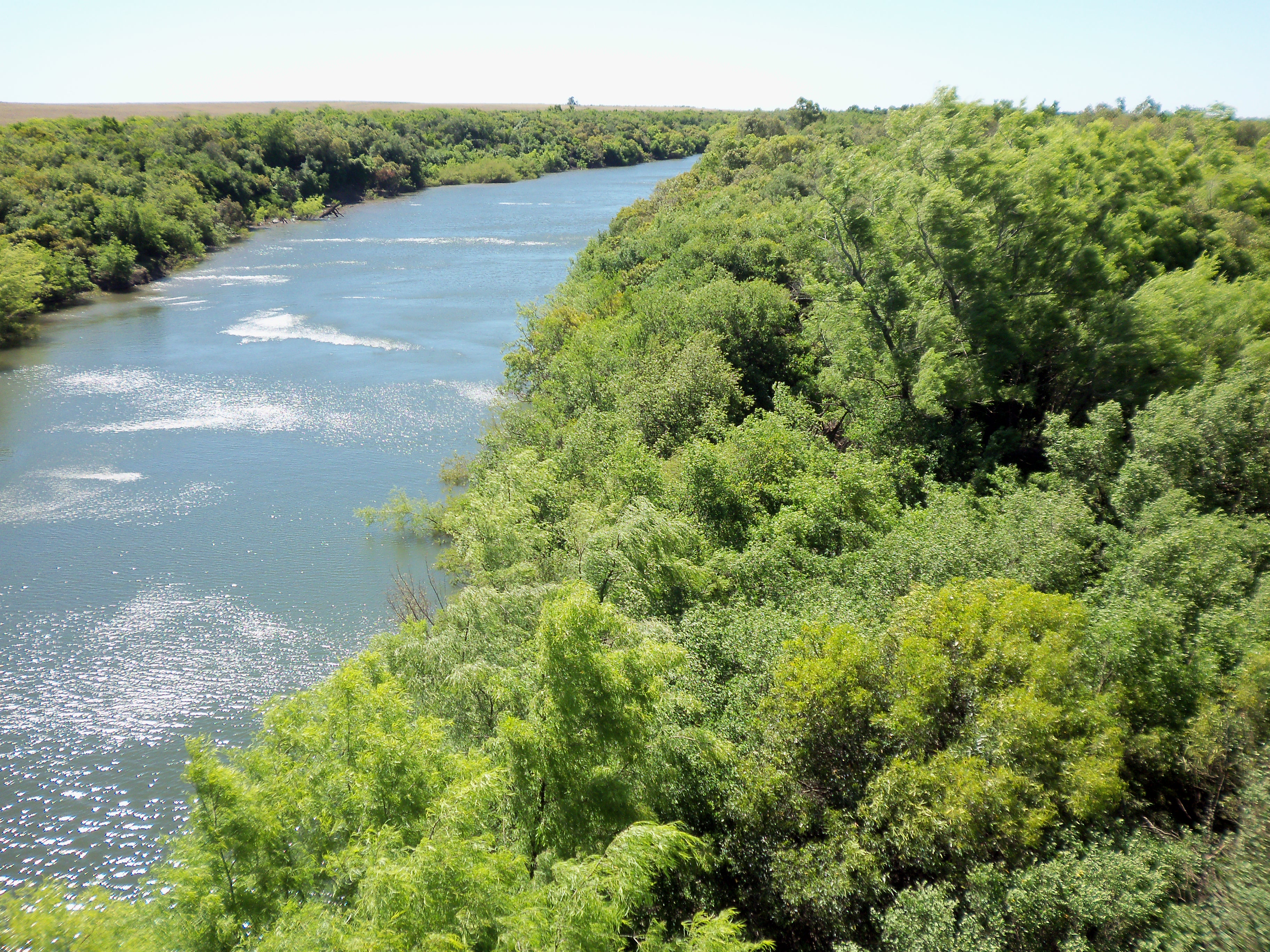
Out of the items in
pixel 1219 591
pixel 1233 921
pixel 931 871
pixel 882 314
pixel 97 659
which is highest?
pixel 882 314

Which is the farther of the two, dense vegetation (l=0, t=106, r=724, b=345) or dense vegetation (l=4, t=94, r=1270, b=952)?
dense vegetation (l=0, t=106, r=724, b=345)

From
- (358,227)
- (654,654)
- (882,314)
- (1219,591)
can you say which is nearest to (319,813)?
(654,654)

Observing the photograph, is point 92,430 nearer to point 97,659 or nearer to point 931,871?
point 97,659

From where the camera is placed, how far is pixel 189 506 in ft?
99.2

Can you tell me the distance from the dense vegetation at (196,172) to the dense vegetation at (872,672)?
4989cm

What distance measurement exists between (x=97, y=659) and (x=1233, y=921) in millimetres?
26170

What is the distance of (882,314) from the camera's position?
24969 mm

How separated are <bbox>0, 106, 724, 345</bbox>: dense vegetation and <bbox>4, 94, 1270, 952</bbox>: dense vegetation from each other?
1964 inches

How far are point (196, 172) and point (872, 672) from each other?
92.4 m

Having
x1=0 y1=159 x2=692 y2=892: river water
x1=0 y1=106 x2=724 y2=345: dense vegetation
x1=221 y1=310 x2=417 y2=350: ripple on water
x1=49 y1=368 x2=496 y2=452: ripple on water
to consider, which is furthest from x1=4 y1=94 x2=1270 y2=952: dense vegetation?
x1=0 y1=106 x2=724 y2=345: dense vegetation

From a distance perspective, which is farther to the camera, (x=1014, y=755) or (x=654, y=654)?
(x=654, y=654)

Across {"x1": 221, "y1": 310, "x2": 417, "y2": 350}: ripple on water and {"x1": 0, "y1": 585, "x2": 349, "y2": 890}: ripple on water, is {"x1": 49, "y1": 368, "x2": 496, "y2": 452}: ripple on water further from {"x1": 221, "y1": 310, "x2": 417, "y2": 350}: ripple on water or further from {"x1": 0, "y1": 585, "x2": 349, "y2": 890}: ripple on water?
{"x1": 0, "y1": 585, "x2": 349, "y2": 890}: ripple on water

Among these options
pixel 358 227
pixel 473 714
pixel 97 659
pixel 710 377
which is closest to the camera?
pixel 473 714

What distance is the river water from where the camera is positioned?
1898cm
